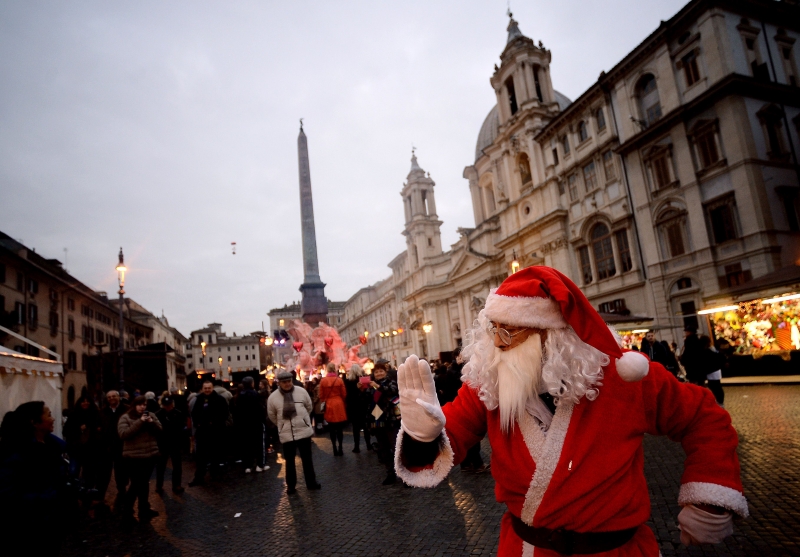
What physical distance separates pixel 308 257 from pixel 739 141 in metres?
26.1

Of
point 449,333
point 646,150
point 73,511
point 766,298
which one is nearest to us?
point 73,511

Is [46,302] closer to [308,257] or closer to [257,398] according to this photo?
[308,257]

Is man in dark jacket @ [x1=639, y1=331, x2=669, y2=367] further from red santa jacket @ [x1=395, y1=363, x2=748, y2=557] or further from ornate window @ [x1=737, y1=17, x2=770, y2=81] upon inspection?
ornate window @ [x1=737, y1=17, x2=770, y2=81]

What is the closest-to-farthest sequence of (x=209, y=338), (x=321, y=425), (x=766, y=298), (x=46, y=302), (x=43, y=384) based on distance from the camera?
(x=43, y=384) < (x=766, y=298) < (x=321, y=425) < (x=46, y=302) < (x=209, y=338)

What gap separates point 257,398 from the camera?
9641 mm

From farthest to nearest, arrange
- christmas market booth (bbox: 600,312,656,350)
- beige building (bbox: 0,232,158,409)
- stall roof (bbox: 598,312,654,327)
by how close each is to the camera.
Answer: beige building (bbox: 0,232,158,409) < christmas market booth (bbox: 600,312,656,350) < stall roof (bbox: 598,312,654,327)

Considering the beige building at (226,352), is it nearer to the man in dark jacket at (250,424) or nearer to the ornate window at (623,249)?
the ornate window at (623,249)

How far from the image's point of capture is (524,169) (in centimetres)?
3381

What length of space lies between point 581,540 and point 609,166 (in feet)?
86.6

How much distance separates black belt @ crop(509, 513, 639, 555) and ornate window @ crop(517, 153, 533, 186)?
33.6 meters

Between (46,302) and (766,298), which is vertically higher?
(46,302)

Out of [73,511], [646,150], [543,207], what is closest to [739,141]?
[646,150]

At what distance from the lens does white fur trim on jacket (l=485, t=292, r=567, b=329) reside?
198 cm

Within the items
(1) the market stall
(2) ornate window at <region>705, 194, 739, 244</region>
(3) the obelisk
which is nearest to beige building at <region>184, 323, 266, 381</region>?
(3) the obelisk
